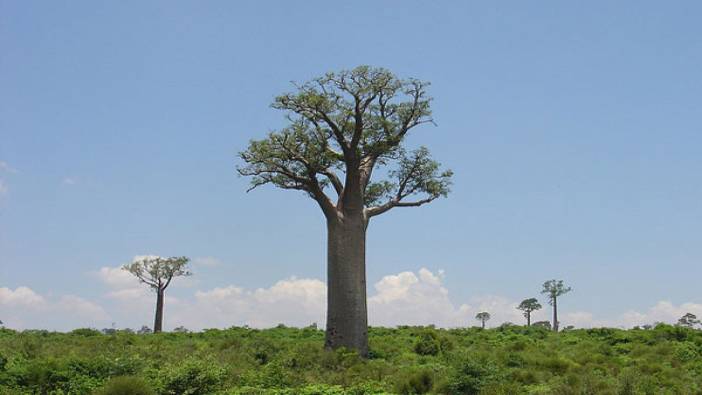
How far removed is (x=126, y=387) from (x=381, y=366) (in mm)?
6490

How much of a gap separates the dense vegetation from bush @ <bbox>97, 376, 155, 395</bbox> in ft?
0.06

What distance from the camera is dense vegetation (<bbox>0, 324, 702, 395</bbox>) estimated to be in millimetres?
12891

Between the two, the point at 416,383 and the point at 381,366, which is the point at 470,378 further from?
the point at 381,366

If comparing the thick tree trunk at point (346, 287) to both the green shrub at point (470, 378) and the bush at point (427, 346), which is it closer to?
the bush at point (427, 346)

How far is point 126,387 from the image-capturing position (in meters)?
11.8

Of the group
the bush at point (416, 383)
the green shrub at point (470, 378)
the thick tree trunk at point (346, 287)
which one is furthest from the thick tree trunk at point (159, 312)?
the green shrub at point (470, 378)

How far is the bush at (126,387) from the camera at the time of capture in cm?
1166

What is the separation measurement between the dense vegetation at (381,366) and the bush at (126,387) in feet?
0.06

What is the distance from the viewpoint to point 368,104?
20.3 meters

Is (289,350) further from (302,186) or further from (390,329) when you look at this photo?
(390,329)

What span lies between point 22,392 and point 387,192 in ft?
41.8

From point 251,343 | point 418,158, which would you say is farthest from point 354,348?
point 418,158

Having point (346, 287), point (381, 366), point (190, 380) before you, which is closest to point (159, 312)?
point (346, 287)

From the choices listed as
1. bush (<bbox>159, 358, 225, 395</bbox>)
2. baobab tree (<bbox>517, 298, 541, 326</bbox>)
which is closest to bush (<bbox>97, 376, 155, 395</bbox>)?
bush (<bbox>159, 358, 225, 395</bbox>)
